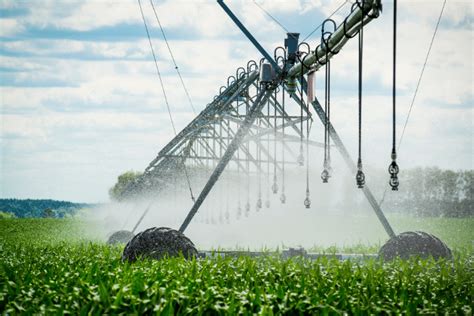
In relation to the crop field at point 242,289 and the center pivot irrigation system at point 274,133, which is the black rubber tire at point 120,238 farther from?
the crop field at point 242,289

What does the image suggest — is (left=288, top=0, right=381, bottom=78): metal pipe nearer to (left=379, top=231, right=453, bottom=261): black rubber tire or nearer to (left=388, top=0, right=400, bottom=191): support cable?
(left=388, top=0, right=400, bottom=191): support cable

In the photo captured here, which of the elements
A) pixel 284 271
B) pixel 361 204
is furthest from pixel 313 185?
pixel 284 271

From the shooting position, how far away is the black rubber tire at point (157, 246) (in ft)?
37.2

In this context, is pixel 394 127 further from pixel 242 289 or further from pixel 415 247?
pixel 415 247

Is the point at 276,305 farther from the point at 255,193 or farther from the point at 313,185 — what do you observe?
the point at 313,185

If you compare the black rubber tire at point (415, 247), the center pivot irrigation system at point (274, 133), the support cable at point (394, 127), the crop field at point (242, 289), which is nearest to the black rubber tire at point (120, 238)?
the center pivot irrigation system at point (274, 133)

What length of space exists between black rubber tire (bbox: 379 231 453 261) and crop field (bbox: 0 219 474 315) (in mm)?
1983

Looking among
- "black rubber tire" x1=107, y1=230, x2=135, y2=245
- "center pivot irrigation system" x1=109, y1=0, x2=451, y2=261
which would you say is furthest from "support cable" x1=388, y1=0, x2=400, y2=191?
"black rubber tire" x1=107, y1=230, x2=135, y2=245

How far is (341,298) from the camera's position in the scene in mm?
7074

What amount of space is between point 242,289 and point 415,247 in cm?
486

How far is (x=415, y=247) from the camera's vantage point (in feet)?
38.2

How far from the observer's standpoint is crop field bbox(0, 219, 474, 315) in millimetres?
6910

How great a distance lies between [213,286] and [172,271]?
110 cm

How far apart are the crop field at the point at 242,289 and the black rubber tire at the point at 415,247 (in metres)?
1.98
